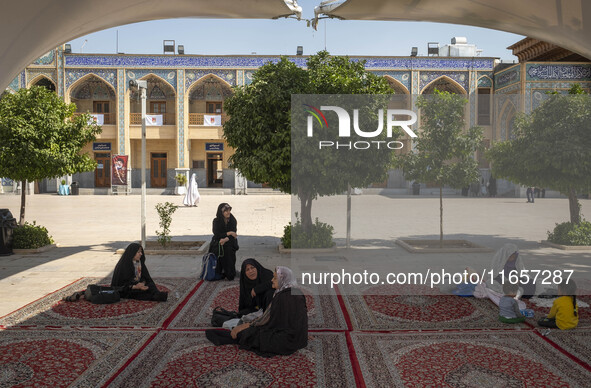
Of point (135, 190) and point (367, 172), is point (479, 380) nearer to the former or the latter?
point (367, 172)

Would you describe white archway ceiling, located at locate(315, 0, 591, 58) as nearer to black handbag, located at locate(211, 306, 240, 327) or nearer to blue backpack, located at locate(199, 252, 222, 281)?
black handbag, located at locate(211, 306, 240, 327)

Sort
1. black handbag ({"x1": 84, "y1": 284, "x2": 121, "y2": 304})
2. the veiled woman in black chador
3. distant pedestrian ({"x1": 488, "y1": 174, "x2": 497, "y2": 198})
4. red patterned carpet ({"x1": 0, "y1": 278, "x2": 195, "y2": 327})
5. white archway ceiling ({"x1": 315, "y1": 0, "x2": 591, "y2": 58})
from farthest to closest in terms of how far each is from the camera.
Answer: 1. distant pedestrian ({"x1": 488, "y1": 174, "x2": 497, "y2": 198})
2. the veiled woman in black chador
3. black handbag ({"x1": 84, "y1": 284, "x2": 121, "y2": 304})
4. red patterned carpet ({"x1": 0, "y1": 278, "x2": 195, "y2": 327})
5. white archway ceiling ({"x1": 315, "y1": 0, "x2": 591, "y2": 58})

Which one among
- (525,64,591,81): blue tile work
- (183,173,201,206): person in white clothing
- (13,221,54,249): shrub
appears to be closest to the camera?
(13,221,54,249): shrub

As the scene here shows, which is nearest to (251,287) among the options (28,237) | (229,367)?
(229,367)

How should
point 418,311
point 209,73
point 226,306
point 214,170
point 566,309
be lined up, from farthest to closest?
point 214,170, point 209,73, point 226,306, point 418,311, point 566,309

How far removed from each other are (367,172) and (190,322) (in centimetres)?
443

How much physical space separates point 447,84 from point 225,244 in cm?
2065

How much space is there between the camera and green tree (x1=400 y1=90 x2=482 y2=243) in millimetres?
8484

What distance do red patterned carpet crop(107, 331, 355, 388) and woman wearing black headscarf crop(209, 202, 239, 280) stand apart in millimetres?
2207

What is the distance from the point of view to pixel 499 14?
4.84 m

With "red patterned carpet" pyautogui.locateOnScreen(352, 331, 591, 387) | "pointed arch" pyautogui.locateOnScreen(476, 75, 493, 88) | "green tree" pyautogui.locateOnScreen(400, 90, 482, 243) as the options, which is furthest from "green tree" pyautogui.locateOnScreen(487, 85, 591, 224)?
"pointed arch" pyautogui.locateOnScreen(476, 75, 493, 88)

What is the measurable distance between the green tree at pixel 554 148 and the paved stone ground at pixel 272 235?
46.0 inches

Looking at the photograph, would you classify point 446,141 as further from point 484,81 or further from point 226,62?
point 484,81

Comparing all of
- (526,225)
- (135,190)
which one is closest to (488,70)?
Result: (526,225)
